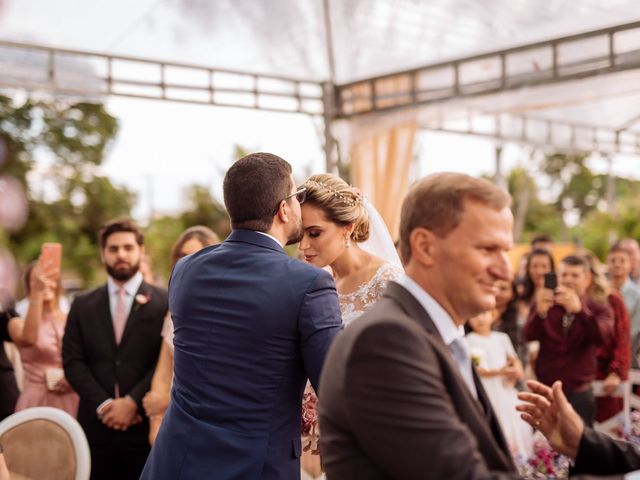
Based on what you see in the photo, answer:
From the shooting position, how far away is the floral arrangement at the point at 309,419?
2.95 m

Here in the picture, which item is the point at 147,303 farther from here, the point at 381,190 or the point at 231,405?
the point at 381,190

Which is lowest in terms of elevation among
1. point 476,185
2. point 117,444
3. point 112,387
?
point 117,444

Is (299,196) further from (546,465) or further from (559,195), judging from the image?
(559,195)

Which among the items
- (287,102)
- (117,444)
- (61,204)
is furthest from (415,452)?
(61,204)

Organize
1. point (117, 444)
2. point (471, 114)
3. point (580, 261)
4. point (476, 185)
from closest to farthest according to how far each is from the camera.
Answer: point (476, 185), point (117, 444), point (580, 261), point (471, 114)

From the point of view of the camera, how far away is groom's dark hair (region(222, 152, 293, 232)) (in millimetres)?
2355

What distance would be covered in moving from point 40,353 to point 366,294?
9.56 ft

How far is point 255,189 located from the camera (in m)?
2.36

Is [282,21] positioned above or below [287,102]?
above

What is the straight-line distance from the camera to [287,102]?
29.6 feet

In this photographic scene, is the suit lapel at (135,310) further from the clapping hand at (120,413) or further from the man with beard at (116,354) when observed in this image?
the clapping hand at (120,413)

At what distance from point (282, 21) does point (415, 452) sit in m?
7.49

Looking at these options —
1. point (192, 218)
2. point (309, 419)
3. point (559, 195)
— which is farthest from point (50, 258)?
point (559, 195)

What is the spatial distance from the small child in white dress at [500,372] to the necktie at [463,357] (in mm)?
3996
